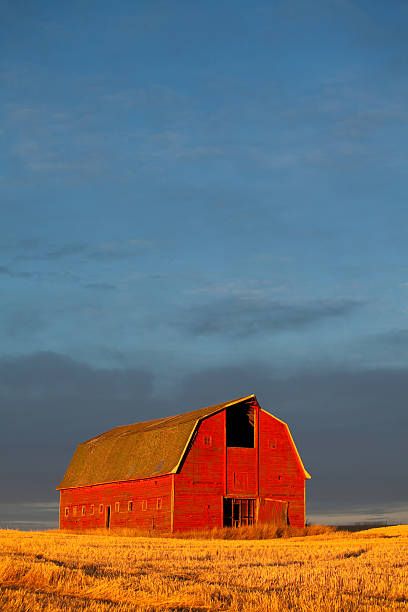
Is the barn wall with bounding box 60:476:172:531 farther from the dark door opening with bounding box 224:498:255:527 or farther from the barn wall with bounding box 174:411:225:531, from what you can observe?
the dark door opening with bounding box 224:498:255:527

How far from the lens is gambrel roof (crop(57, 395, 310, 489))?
159ft

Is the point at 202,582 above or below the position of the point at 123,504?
below

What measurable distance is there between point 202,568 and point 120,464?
3225cm

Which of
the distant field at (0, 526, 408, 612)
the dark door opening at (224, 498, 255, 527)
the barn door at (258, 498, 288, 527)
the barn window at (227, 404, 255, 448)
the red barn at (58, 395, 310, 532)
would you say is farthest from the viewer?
the barn window at (227, 404, 255, 448)

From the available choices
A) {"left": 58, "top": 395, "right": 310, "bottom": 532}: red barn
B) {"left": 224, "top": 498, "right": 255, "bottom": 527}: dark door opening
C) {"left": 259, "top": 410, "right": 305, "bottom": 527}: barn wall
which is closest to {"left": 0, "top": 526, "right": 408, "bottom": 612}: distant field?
{"left": 58, "top": 395, "right": 310, "bottom": 532}: red barn

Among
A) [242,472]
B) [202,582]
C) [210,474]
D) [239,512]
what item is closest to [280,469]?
[242,472]

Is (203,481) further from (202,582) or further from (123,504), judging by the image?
(202,582)

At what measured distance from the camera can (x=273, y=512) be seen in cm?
4931

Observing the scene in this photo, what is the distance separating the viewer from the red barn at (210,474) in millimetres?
47188

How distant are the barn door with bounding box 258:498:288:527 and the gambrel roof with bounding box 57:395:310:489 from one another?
2685mm

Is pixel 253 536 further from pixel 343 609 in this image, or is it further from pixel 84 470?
pixel 343 609

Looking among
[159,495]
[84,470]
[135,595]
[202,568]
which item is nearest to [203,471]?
[159,495]

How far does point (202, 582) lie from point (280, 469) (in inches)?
1281

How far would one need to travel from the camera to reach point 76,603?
14.3 m
